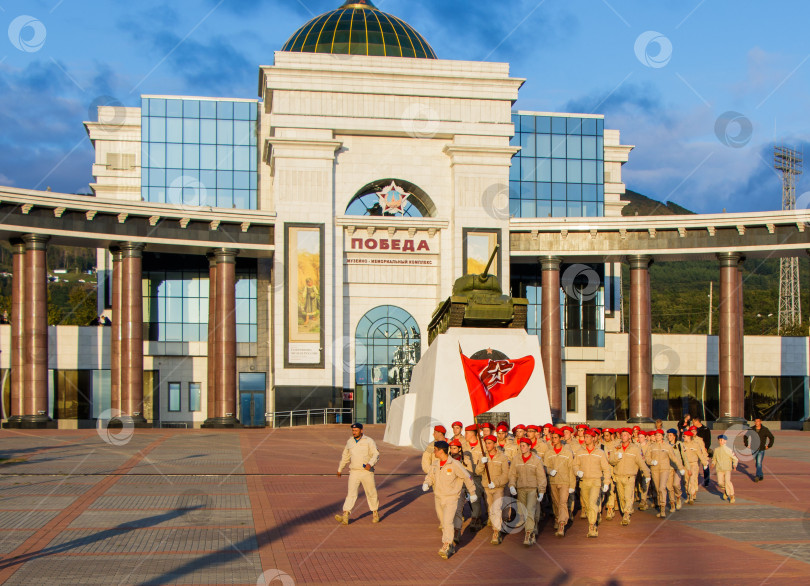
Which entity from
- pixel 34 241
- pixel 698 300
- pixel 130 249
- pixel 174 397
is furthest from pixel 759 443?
pixel 698 300

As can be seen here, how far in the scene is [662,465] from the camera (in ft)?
68.1

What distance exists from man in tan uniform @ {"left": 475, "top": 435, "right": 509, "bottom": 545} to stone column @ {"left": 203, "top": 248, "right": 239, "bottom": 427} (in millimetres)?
35821

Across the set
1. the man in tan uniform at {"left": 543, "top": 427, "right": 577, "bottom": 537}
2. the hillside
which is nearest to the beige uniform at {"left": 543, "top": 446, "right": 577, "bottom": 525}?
the man in tan uniform at {"left": 543, "top": 427, "right": 577, "bottom": 537}

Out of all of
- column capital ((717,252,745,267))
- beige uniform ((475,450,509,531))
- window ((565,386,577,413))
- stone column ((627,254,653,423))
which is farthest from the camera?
window ((565,386,577,413))

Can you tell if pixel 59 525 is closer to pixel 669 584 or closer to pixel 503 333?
pixel 669 584

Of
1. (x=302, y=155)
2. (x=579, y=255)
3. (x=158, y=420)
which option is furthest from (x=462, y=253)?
(x=158, y=420)

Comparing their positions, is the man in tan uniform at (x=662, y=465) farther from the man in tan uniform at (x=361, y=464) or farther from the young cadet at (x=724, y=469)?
the man in tan uniform at (x=361, y=464)

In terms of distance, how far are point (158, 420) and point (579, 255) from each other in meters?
26.4

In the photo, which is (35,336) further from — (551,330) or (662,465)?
(662,465)

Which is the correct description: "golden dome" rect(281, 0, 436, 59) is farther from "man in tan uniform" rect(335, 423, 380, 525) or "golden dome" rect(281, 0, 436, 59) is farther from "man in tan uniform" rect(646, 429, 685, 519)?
"man in tan uniform" rect(335, 423, 380, 525)

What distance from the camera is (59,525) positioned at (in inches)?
671

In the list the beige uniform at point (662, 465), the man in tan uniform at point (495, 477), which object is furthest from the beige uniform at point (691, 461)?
the man in tan uniform at point (495, 477)

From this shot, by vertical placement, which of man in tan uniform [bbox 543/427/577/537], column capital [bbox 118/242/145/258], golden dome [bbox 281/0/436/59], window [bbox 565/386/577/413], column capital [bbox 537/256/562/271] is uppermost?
golden dome [bbox 281/0/436/59]

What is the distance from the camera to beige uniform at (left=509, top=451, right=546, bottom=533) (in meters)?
17.7
